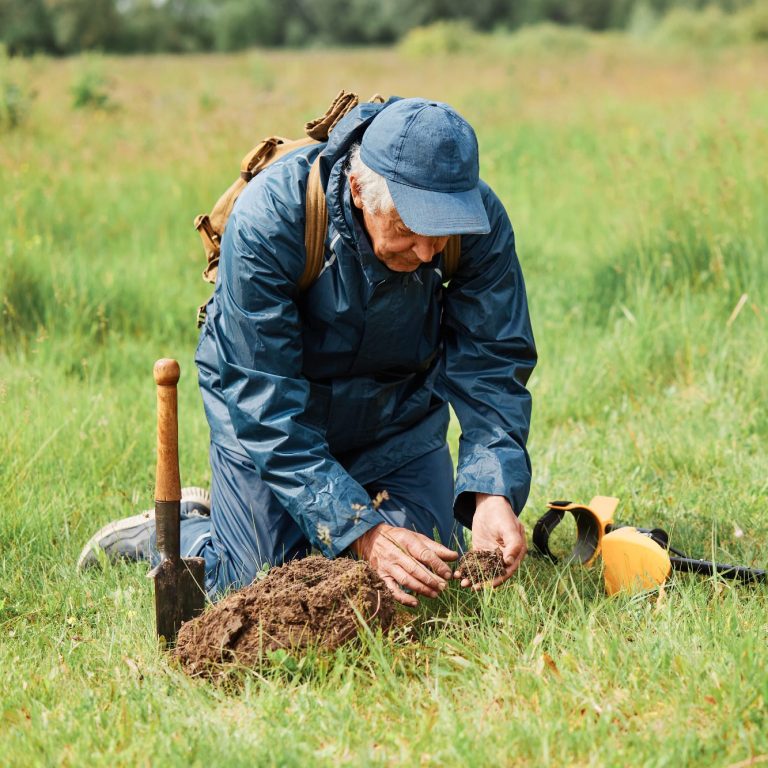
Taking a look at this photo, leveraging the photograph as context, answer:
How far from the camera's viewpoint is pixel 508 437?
10.2 feet

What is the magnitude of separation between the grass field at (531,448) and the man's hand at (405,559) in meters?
0.14

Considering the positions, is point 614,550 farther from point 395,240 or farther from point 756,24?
point 756,24

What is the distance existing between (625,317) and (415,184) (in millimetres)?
3246

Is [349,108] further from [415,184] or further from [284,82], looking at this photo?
[284,82]

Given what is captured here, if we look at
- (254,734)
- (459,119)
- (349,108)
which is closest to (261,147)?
(349,108)

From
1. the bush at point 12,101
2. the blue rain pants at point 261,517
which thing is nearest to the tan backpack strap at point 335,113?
the blue rain pants at point 261,517

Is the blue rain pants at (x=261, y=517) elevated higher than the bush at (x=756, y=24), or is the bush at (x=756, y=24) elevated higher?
the bush at (x=756, y=24)

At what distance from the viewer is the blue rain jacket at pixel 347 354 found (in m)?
2.84

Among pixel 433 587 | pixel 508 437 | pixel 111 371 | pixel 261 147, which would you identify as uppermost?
pixel 261 147

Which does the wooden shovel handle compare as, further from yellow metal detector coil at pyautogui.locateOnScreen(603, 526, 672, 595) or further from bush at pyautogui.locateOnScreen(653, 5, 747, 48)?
bush at pyautogui.locateOnScreen(653, 5, 747, 48)

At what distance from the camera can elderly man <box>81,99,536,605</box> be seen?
2.69m

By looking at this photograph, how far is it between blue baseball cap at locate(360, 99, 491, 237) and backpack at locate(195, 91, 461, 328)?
0.86 ft

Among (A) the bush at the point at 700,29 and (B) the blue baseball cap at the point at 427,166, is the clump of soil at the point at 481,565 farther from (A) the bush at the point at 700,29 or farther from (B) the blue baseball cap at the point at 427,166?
(A) the bush at the point at 700,29

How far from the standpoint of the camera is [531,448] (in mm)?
4527
